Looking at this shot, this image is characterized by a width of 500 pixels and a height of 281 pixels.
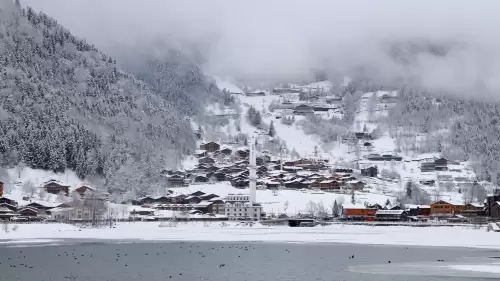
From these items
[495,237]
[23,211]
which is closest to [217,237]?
[495,237]

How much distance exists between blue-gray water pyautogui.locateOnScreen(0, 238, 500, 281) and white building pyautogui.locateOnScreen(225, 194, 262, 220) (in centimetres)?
7479

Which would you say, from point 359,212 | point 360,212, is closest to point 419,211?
point 360,212

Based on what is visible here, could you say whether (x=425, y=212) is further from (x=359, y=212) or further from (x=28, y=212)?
(x=28, y=212)

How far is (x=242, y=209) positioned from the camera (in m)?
169

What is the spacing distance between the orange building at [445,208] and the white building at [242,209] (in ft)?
148

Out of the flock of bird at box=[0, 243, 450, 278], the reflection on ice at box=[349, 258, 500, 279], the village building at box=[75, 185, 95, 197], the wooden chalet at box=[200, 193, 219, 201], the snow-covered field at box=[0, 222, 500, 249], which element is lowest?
the reflection on ice at box=[349, 258, 500, 279]

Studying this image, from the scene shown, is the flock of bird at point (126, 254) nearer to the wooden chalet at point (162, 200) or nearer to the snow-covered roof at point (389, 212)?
the snow-covered roof at point (389, 212)

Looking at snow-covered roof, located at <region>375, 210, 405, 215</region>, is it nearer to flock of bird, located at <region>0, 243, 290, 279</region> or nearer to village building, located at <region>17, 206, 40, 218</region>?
Answer: village building, located at <region>17, 206, 40, 218</region>

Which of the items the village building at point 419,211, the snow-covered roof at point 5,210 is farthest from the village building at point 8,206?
the village building at point 419,211

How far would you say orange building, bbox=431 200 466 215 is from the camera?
17502 cm

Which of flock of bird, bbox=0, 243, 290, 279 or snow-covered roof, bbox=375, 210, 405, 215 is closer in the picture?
flock of bird, bbox=0, 243, 290, 279

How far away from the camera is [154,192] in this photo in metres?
189

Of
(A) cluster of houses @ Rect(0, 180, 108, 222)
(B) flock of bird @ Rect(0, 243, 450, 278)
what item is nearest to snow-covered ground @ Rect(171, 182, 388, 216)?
(A) cluster of houses @ Rect(0, 180, 108, 222)

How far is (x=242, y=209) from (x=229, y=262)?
338ft
